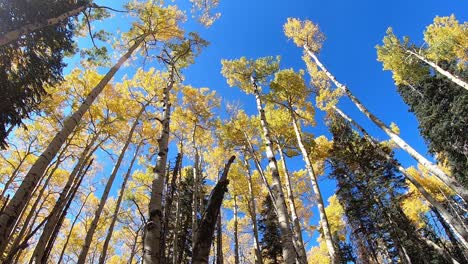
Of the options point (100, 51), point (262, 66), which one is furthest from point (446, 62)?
point (100, 51)

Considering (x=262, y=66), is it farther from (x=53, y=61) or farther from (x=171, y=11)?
(x=53, y=61)

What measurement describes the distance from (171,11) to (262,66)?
4.55m

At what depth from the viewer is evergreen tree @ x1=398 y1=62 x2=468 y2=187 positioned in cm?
1504

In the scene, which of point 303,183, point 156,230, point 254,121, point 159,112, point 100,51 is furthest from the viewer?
point 303,183

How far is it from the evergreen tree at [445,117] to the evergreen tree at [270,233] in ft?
34.6

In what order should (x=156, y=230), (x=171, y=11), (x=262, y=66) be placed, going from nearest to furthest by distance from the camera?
(x=156, y=230) → (x=171, y=11) → (x=262, y=66)

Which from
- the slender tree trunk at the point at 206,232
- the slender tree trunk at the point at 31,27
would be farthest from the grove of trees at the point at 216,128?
the slender tree trunk at the point at 206,232

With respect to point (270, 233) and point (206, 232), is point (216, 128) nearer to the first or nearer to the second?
point (270, 233)

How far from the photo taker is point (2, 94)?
291 inches

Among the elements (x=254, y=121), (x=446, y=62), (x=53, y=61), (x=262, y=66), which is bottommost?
(x=53, y=61)

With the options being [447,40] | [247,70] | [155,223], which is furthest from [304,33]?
[155,223]

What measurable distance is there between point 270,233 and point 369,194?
6485 mm

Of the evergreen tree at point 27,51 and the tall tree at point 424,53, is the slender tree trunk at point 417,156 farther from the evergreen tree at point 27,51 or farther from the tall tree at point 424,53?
the evergreen tree at point 27,51

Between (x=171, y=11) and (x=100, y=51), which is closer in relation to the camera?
(x=100, y=51)
